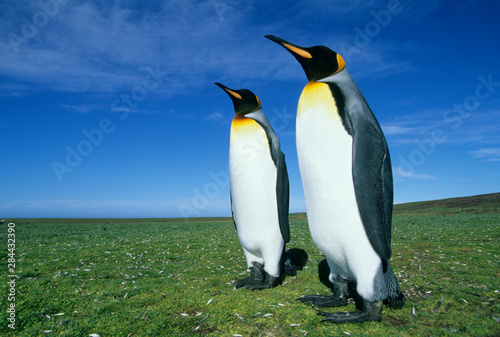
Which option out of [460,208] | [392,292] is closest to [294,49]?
[392,292]

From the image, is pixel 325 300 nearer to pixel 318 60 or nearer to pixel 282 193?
pixel 282 193

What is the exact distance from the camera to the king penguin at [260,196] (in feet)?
13.9

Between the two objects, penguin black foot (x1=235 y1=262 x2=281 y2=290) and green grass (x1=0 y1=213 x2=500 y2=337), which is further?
penguin black foot (x1=235 y1=262 x2=281 y2=290)

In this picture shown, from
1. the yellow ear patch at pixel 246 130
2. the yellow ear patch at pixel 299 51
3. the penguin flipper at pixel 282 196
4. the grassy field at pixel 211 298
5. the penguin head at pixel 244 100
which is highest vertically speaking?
the yellow ear patch at pixel 299 51

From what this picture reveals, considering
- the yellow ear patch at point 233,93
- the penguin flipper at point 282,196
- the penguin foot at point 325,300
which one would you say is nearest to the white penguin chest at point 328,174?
the penguin foot at point 325,300

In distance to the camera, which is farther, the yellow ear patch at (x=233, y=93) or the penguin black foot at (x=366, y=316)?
the yellow ear patch at (x=233, y=93)

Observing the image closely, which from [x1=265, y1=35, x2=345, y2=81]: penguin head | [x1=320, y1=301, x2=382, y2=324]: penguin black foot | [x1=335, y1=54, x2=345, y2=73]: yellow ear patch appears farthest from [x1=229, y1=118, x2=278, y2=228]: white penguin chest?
[x1=320, y1=301, x2=382, y2=324]: penguin black foot

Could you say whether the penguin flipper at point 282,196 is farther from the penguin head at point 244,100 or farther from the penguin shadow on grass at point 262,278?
the penguin head at point 244,100

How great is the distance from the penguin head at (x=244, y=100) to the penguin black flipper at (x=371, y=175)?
1.84 meters

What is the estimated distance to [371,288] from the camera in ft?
9.77

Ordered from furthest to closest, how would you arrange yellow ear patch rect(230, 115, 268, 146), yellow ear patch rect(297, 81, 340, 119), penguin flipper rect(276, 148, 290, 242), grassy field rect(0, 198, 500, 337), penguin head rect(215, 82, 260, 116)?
penguin head rect(215, 82, 260, 116) < yellow ear patch rect(230, 115, 268, 146) < penguin flipper rect(276, 148, 290, 242) < yellow ear patch rect(297, 81, 340, 119) < grassy field rect(0, 198, 500, 337)

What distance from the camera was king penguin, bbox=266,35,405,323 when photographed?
2.96m

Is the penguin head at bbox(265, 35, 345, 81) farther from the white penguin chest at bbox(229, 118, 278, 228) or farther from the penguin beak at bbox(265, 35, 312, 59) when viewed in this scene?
the white penguin chest at bbox(229, 118, 278, 228)

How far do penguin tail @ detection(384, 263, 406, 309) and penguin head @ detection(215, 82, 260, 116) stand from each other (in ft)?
Result: 9.61
